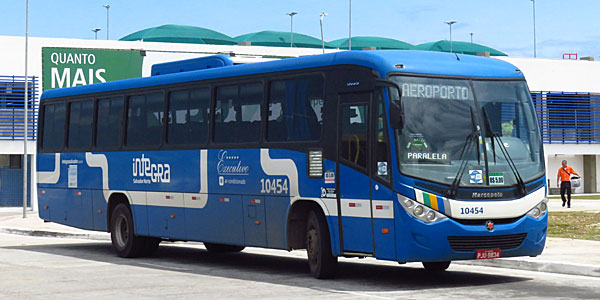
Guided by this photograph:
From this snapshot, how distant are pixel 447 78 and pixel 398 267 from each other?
4303mm

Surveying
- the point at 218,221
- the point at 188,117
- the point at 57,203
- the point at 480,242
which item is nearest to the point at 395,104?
the point at 480,242

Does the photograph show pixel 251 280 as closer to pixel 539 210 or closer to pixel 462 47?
pixel 539 210

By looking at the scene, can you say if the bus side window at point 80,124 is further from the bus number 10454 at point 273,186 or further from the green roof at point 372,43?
the green roof at point 372,43

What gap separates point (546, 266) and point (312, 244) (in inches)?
146

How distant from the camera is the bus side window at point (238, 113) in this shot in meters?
16.3

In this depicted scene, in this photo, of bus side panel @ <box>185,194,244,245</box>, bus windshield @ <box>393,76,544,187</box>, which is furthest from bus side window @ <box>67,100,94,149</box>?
bus windshield @ <box>393,76,544,187</box>

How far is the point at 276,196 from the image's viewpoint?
1570 cm

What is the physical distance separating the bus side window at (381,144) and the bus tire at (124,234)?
7421 mm

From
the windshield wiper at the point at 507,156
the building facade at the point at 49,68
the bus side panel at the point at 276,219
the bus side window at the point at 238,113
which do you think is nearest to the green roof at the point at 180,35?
the building facade at the point at 49,68

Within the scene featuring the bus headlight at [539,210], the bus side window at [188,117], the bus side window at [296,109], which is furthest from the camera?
the bus side window at [188,117]

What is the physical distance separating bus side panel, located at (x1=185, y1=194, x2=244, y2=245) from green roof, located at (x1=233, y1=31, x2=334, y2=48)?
1890 inches

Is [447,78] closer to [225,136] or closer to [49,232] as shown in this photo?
[225,136]

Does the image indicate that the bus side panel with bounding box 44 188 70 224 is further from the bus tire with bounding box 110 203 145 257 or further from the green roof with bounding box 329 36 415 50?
the green roof with bounding box 329 36 415 50

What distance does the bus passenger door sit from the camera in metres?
13.9
